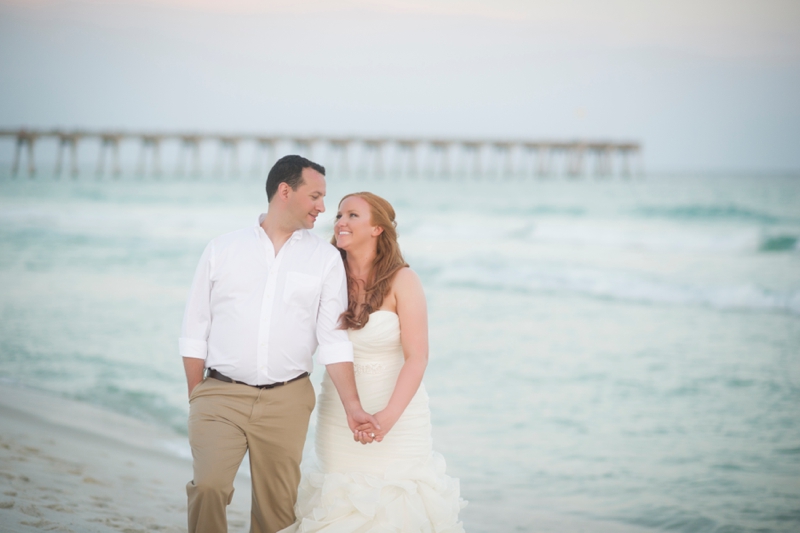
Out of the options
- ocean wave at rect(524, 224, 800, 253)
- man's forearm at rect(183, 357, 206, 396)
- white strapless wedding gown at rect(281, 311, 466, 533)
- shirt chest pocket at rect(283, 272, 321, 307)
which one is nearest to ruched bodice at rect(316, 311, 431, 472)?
white strapless wedding gown at rect(281, 311, 466, 533)

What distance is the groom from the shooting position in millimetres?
2660

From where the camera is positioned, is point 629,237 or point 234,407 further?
point 629,237

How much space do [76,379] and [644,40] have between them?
25400 millimetres

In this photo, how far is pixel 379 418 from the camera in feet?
8.73

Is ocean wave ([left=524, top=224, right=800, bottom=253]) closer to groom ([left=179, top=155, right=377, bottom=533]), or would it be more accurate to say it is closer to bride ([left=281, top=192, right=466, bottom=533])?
bride ([left=281, top=192, right=466, bottom=533])

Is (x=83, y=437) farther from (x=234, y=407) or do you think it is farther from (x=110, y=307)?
(x=110, y=307)

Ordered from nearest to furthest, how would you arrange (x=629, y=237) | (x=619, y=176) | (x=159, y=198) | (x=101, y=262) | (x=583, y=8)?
(x=101, y=262), (x=629, y=237), (x=583, y=8), (x=159, y=198), (x=619, y=176)

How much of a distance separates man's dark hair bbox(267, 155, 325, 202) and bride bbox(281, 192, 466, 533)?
22cm

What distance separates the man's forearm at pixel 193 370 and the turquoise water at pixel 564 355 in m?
2.02

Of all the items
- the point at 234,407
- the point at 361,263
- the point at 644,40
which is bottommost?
the point at 234,407

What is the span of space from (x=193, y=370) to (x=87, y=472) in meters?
2.13

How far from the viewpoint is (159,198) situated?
3428 centimetres

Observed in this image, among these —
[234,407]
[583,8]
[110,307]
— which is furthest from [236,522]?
[583,8]

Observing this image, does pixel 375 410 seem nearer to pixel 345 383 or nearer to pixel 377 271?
pixel 345 383
